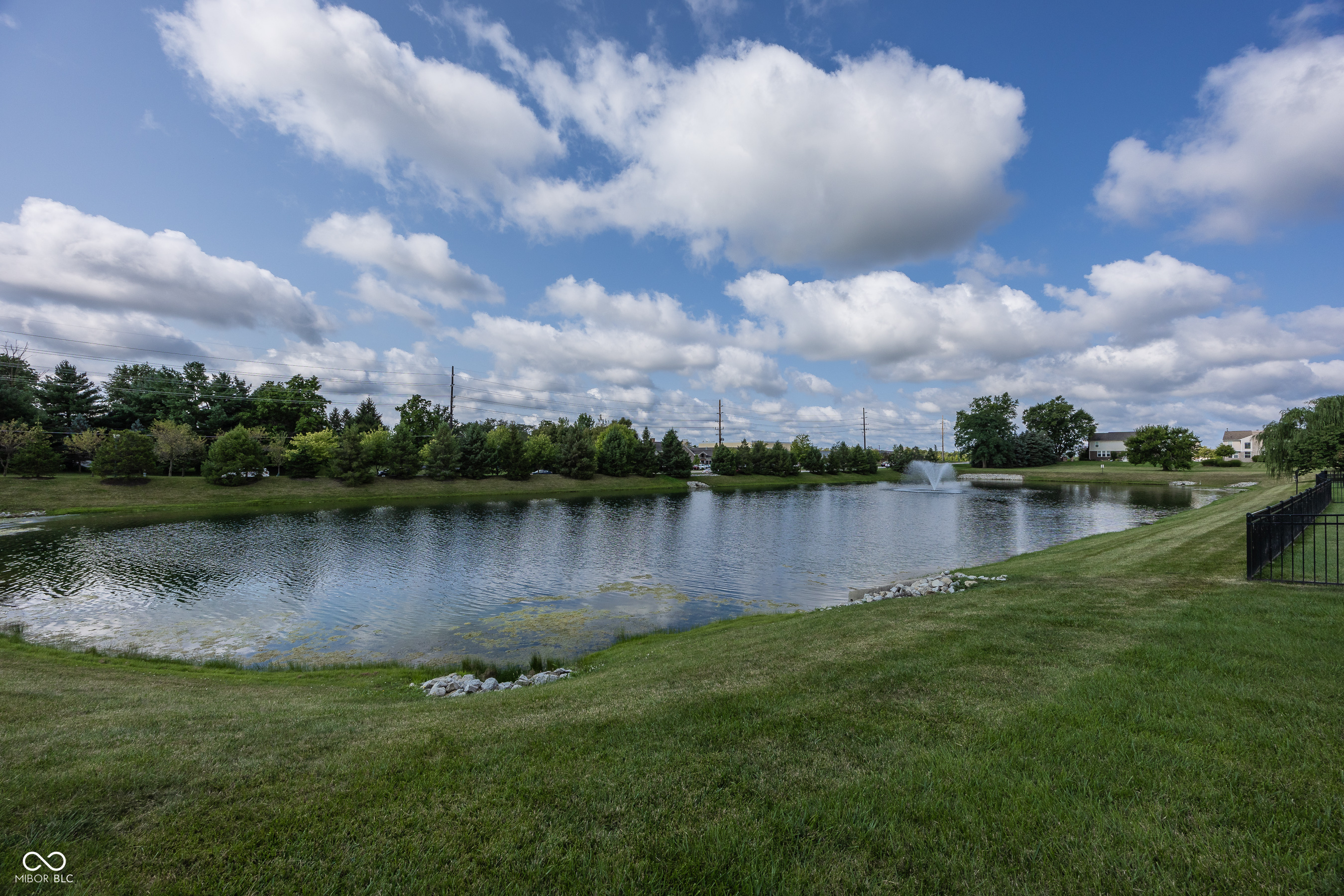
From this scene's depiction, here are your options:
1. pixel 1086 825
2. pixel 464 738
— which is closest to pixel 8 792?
pixel 464 738

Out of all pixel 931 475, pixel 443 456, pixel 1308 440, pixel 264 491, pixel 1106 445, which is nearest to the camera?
pixel 1308 440

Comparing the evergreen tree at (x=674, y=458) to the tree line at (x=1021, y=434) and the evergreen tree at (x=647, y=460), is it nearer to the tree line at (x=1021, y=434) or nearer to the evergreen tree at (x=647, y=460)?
the evergreen tree at (x=647, y=460)

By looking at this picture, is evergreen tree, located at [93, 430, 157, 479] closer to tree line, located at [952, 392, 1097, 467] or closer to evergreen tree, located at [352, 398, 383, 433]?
evergreen tree, located at [352, 398, 383, 433]

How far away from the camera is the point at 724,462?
96062 millimetres

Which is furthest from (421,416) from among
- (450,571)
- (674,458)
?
(450,571)

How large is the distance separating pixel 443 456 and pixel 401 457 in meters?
4.58

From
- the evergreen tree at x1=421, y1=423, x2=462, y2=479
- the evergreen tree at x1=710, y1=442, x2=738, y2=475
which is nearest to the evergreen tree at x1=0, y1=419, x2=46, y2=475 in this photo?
the evergreen tree at x1=421, y1=423, x2=462, y2=479

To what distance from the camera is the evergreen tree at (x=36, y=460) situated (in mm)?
45656

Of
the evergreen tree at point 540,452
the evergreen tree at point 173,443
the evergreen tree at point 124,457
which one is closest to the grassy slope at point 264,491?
the evergreen tree at point 124,457

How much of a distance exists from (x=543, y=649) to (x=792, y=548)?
17939 mm

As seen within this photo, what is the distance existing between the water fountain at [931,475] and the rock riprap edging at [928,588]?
6970 centimetres

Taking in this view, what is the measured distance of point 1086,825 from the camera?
11.6 feet

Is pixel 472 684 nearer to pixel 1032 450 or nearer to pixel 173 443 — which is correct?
pixel 173 443

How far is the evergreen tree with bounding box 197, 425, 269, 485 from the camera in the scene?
173 feet
